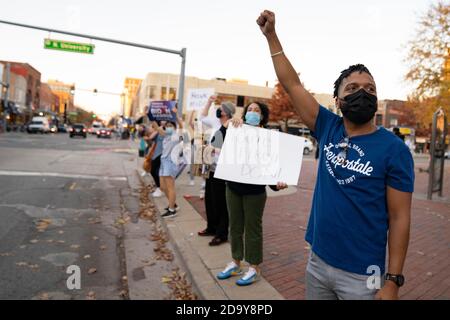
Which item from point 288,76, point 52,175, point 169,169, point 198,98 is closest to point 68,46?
point 52,175

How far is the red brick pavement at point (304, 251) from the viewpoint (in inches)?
152

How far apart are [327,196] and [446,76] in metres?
15.3

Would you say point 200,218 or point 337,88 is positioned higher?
point 337,88

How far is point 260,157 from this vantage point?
3.55 m

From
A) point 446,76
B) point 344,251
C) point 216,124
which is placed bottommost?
point 344,251

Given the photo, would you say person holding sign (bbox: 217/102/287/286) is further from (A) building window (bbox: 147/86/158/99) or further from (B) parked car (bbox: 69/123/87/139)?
(A) building window (bbox: 147/86/158/99)

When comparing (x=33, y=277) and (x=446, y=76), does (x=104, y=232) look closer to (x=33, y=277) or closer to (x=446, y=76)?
(x=33, y=277)

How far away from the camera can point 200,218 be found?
21.5 ft

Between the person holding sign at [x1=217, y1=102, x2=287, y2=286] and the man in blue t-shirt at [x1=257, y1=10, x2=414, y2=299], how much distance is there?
→ 1596 mm

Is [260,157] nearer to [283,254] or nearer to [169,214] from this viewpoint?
[283,254]

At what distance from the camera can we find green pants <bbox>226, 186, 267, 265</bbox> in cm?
369

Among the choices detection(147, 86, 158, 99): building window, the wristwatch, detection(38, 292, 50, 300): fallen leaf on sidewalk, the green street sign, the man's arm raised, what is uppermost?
detection(147, 86, 158, 99): building window

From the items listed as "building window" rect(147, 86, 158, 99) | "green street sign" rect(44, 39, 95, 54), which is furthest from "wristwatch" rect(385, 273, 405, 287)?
"building window" rect(147, 86, 158, 99)
